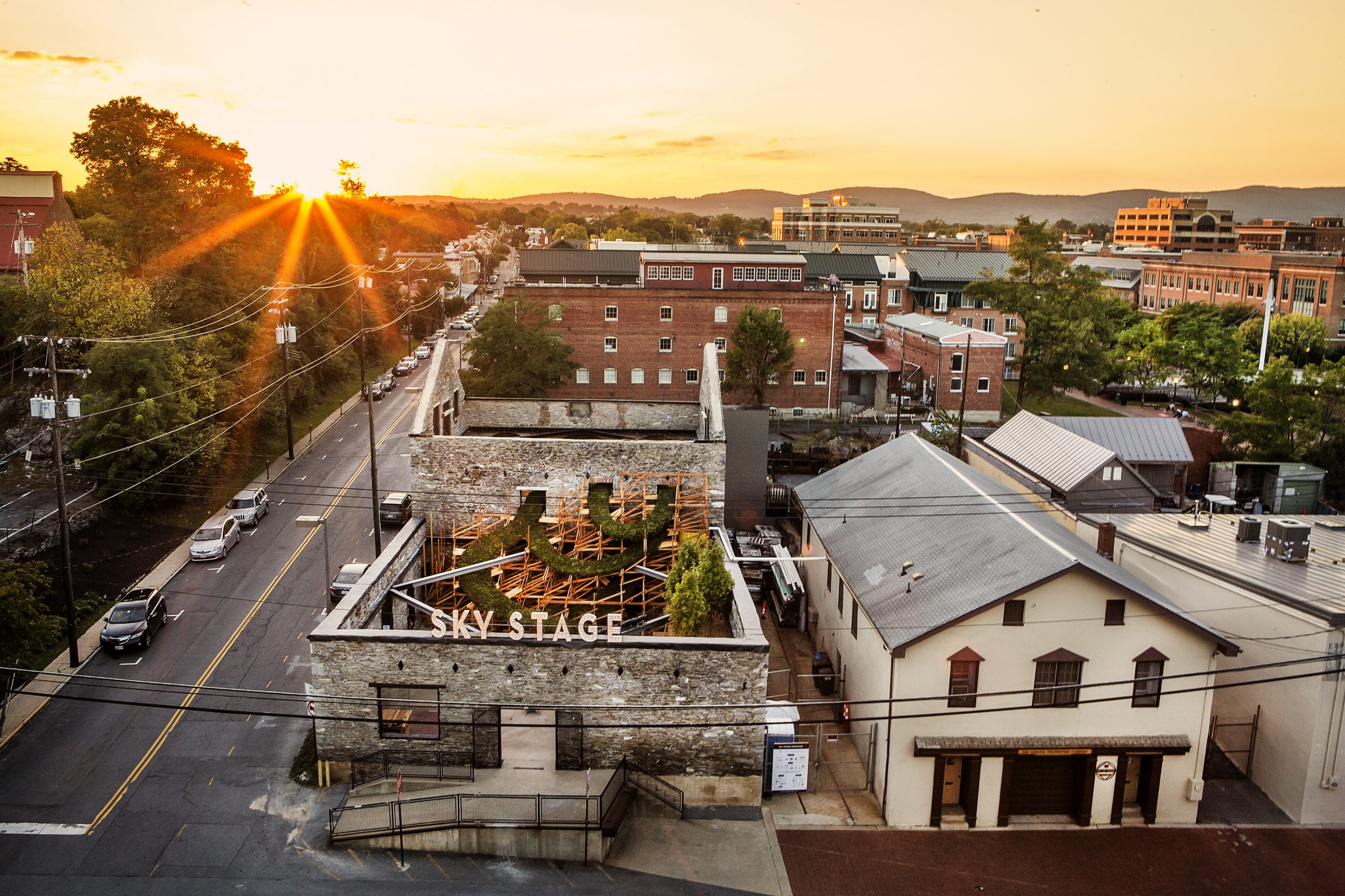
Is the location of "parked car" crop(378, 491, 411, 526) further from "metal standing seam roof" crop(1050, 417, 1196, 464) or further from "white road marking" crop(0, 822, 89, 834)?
"metal standing seam roof" crop(1050, 417, 1196, 464)

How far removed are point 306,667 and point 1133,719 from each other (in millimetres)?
26170

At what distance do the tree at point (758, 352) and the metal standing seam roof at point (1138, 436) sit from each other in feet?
69.3

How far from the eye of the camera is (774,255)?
7375 centimetres

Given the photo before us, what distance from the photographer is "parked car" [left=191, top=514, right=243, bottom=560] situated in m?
42.0

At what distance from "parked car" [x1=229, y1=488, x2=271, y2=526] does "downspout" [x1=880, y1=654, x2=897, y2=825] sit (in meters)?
34.2

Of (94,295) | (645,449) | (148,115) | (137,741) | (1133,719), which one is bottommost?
(137,741)

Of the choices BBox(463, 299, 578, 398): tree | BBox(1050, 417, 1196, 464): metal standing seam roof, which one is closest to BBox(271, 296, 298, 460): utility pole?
BBox(463, 299, 578, 398): tree

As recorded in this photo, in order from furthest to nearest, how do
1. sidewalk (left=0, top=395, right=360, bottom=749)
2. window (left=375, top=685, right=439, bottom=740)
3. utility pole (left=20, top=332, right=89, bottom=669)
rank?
utility pole (left=20, top=332, right=89, bottom=669)
sidewalk (left=0, top=395, right=360, bottom=749)
window (left=375, top=685, right=439, bottom=740)

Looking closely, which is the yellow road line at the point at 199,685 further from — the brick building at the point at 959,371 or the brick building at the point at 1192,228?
the brick building at the point at 1192,228

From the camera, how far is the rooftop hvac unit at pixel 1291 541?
28.3m

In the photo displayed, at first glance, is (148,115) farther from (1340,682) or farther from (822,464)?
(1340,682)

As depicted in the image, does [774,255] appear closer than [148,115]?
No

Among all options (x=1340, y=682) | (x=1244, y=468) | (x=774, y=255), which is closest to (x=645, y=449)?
(x=1340, y=682)

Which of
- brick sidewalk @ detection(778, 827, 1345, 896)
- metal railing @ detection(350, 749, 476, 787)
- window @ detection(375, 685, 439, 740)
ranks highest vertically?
window @ detection(375, 685, 439, 740)
